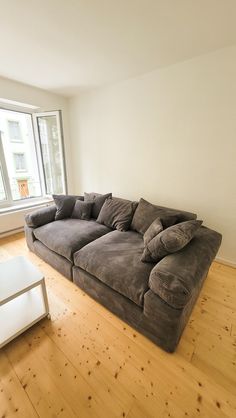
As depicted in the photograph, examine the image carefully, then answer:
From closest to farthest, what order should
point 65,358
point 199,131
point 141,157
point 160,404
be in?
point 160,404 → point 65,358 → point 199,131 → point 141,157

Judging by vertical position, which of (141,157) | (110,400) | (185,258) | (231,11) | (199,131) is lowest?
(110,400)

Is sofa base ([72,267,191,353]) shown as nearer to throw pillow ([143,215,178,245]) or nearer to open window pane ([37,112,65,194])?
throw pillow ([143,215,178,245])

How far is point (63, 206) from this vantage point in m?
2.70

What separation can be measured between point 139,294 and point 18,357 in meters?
0.97

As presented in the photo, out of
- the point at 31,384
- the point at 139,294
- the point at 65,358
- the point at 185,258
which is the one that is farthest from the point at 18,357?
the point at 185,258

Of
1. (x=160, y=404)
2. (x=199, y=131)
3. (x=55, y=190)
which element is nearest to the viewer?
(x=160, y=404)

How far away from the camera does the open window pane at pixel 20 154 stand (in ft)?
10.7

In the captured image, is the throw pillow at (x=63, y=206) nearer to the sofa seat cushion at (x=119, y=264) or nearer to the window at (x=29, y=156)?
the sofa seat cushion at (x=119, y=264)

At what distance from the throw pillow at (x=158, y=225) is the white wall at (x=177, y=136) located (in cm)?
75

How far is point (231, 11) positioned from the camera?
1.45 metres

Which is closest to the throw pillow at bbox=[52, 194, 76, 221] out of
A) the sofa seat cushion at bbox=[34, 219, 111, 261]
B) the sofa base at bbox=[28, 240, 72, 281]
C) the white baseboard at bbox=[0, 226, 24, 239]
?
the sofa seat cushion at bbox=[34, 219, 111, 261]

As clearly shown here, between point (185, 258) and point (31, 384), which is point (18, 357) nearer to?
point (31, 384)

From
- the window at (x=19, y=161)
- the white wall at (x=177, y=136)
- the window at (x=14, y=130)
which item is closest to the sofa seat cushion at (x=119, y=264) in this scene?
the white wall at (x=177, y=136)

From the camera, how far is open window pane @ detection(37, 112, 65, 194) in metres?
3.45
